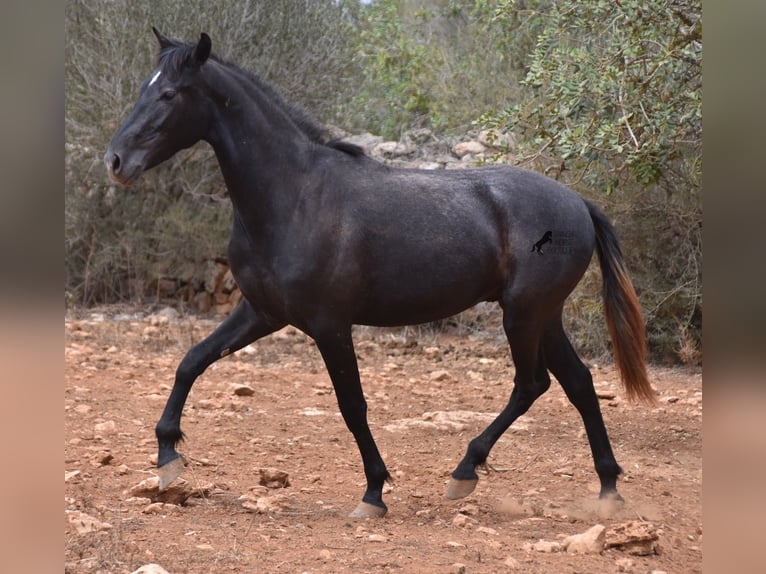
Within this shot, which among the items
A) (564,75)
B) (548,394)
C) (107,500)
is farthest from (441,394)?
(107,500)

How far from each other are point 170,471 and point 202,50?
207 cm

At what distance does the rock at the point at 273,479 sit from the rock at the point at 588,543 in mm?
1724

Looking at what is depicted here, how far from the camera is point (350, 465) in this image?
5.63m

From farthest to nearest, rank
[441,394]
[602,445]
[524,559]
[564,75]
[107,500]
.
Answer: [441,394]
[564,75]
[602,445]
[107,500]
[524,559]

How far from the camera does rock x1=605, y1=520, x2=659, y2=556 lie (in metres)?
3.81

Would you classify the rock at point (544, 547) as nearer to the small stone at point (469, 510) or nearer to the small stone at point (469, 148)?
the small stone at point (469, 510)

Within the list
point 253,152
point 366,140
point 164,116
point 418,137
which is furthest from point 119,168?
point 418,137

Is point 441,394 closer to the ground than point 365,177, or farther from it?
closer to the ground

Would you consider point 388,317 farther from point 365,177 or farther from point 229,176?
point 229,176

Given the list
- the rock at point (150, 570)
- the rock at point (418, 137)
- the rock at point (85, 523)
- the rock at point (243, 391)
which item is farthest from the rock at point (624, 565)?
the rock at point (418, 137)

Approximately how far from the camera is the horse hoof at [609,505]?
4.68 metres

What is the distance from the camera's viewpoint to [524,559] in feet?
12.1
